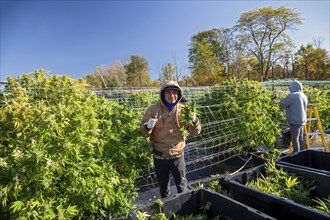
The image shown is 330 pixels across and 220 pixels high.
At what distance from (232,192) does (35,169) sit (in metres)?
1.66

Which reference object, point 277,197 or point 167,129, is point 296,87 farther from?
point 277,197

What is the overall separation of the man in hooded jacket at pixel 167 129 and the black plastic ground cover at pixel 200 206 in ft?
2.63

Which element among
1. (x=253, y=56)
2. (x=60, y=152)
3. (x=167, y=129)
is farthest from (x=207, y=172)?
(x=253, y=56)

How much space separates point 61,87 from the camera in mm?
2576

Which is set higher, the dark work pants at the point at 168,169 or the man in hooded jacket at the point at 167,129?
the man in hooded jacket at the point at 167,129

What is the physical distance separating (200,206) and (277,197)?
0.57m

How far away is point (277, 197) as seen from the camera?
1673mm

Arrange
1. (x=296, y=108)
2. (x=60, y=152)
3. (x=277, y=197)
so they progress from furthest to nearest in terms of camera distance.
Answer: (x=296, y=108) < (x=60, y=152) < (x=277, y=197)

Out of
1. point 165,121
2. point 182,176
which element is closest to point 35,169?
point 165,121

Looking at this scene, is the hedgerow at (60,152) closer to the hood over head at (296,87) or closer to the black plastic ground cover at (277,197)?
the black plastic ground cover at (277,197)

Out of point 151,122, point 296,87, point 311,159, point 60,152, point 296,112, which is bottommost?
point 311,159

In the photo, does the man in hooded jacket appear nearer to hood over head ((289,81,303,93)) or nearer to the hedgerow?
the hedgerow

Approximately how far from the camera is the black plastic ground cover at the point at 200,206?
1589 mm

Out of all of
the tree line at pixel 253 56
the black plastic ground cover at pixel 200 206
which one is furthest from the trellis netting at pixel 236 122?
the tree line at pixel 253 56
